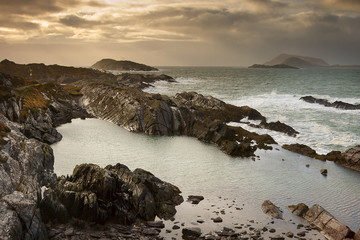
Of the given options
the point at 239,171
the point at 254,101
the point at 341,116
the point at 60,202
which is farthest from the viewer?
the point at 254,101

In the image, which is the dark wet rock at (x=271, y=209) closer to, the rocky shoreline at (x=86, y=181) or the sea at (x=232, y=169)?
the sea at (x=232, y=169)

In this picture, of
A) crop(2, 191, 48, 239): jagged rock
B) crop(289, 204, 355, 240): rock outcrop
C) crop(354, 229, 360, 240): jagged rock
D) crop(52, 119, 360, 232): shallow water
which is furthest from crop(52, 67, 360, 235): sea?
crop(2, 191, 48, 239): jagged rock

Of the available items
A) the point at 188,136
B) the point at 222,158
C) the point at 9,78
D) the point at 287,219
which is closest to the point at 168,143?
the point at 188,136

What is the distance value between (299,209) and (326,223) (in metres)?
3.14

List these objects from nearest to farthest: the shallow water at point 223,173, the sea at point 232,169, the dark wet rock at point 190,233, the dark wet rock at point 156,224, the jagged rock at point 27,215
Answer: the jagged rock at point 27,215
the dark wet rock at point 190,233
the dark wet rock at point 156,224
the sea at point 232,169
the shallow water at point 223,173

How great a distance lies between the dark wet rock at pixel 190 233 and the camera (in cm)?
2598

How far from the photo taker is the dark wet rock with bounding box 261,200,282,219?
3032cm

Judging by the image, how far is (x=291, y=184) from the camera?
38938 mm

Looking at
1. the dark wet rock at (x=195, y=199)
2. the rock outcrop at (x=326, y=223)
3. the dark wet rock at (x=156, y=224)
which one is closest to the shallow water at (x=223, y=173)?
the dark wet rock at (x=195, y=199)

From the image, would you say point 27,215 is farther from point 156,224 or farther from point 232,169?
point 232,169

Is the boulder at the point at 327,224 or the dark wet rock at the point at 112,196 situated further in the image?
the dark wet rock at the point at 112,196

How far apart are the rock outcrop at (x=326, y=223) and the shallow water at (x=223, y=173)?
1.44 m

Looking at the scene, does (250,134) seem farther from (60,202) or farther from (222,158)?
(60,202)

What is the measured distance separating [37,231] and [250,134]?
48.2 meters
